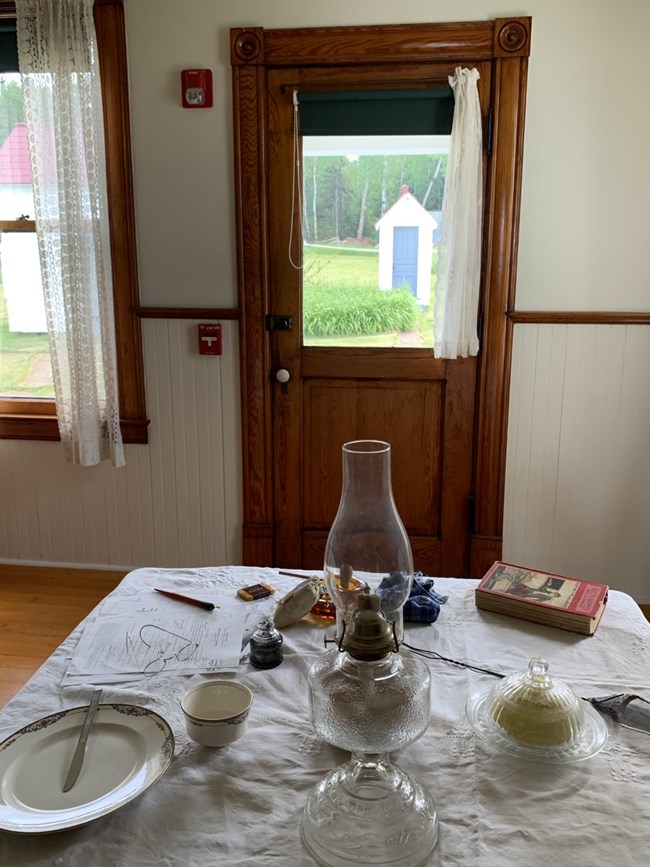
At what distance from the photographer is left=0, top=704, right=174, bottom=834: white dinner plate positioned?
892mm

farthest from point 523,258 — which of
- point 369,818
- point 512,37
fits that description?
point 369,818

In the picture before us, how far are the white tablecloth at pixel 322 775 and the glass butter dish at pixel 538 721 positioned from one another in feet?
0.06

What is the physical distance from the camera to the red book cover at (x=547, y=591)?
1.35m

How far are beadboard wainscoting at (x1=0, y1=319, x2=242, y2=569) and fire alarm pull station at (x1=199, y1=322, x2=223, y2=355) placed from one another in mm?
27

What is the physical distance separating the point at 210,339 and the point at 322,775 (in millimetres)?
2129

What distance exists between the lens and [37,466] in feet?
10.3

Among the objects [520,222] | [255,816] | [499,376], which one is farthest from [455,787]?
[520,222]

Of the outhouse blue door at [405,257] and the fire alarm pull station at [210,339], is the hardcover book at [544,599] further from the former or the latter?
the fire alarm pull station at [210,339]

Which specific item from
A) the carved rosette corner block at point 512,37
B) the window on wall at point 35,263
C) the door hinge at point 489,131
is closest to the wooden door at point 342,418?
the door hinge at point 489,131

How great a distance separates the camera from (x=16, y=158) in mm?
2941

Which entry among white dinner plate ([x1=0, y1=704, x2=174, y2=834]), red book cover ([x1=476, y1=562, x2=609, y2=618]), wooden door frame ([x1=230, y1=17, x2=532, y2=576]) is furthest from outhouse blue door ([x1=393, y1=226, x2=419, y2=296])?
white dinner plate ([x1=0, y1=704, x2=174, y2=834])

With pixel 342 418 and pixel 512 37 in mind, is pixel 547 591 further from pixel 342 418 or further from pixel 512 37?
pixel 512 37

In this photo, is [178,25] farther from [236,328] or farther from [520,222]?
[520,222]

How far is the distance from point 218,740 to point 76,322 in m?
2.16
